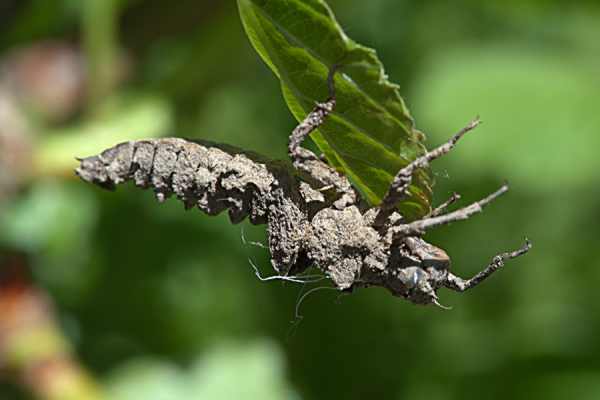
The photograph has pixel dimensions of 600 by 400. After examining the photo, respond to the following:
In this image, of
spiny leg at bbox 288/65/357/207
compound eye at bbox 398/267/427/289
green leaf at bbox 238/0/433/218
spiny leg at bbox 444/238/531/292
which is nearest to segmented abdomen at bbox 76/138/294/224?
spiny leg at bbox 288/65/357/207

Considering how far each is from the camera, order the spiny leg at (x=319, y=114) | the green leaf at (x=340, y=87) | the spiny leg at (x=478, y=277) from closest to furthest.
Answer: the green leaf at (x=340, y=87) < the spiny leg at (x=319, y=114) < the spiny leg at (x=478, y=277)

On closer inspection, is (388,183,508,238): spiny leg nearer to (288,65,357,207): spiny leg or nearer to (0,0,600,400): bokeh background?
(288,65,357,207): spiny leg

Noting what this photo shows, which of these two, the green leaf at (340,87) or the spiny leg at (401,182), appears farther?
the spiny leg at (401,182)

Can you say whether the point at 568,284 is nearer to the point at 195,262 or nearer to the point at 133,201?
the point at 195,262

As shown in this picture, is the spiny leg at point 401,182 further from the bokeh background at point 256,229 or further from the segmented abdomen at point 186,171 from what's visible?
the bokeh background at point 256,229

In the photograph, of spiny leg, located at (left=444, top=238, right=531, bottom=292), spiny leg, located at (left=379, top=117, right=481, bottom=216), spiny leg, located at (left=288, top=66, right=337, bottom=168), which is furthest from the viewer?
spiny leg, located at (left=444, top=238, right=531, bottom=292)

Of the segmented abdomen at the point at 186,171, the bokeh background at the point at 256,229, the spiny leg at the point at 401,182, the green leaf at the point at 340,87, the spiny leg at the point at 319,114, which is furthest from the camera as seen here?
the bokeh background at the point at 256,229

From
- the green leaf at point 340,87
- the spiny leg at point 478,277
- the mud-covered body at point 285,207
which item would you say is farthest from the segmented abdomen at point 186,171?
the spiny leg at point 478,277

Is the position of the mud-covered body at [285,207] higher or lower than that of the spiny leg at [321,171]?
lower
